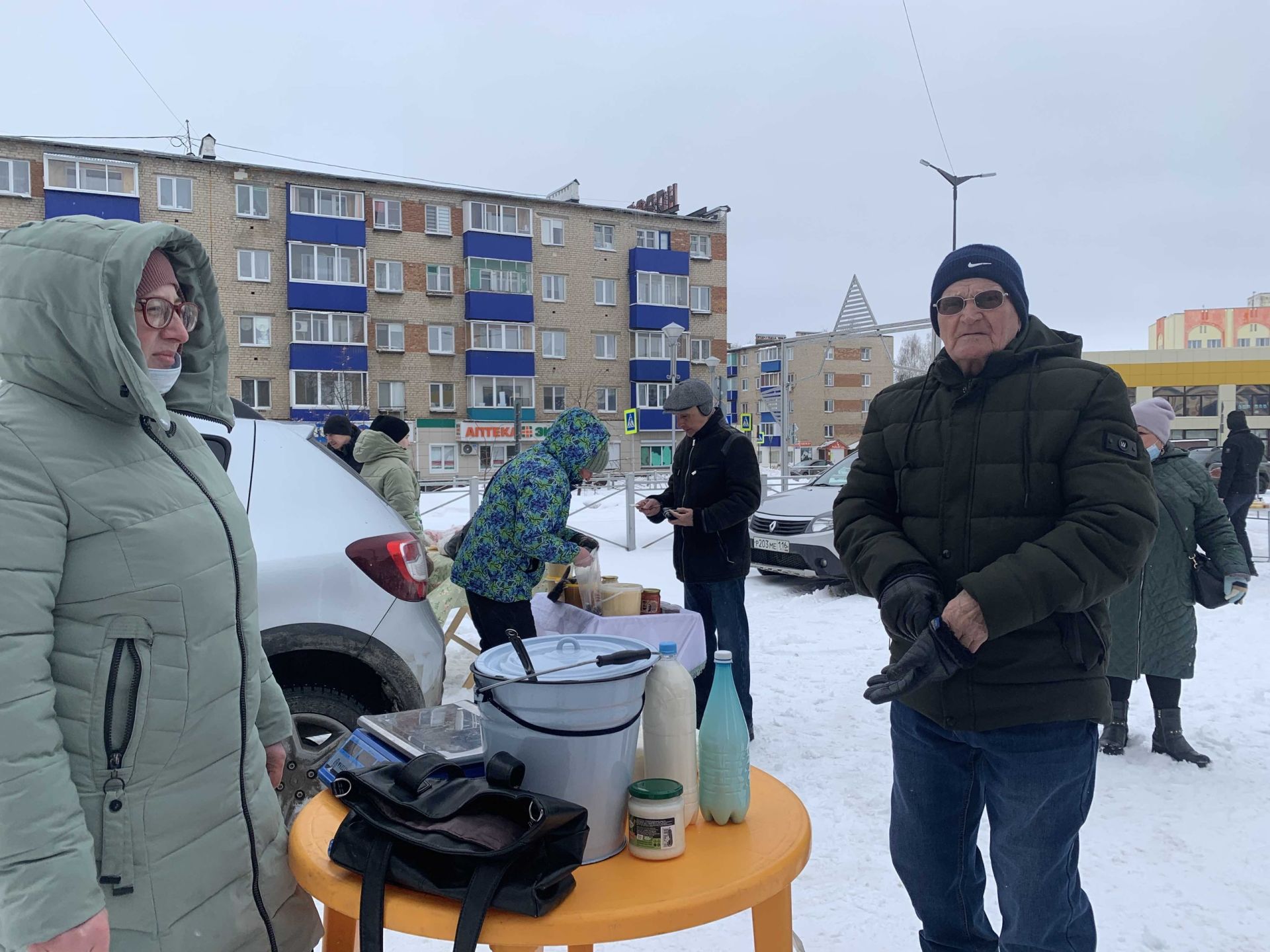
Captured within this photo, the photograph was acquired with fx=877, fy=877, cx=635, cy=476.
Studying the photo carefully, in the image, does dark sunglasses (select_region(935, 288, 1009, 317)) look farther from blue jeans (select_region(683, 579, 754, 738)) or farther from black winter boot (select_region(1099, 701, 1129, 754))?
black winter boot (select_region(1099, 701, 1129, 754))

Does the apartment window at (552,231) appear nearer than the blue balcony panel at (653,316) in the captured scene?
Yes

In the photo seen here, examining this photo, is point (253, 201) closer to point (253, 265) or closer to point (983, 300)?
point (253, 265)

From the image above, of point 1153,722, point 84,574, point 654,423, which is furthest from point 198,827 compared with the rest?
point 654,423

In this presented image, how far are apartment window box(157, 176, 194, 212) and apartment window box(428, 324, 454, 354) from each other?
10442 millimetres

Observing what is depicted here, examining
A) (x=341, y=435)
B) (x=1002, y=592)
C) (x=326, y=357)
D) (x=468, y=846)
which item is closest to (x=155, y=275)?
(x=468, y=846)

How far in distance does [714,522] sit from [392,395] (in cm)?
3612

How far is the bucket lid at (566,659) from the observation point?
1531 millimetres

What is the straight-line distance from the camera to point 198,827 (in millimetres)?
1606

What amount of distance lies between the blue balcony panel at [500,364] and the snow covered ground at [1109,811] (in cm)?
3392

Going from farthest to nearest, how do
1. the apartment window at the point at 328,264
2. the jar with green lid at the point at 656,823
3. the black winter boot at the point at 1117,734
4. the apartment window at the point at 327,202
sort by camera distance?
the apartment window at the point at 328,264 → the apartment window at the point at 327,202 → the black winter boot at the point at 1117,734 → the jar with green lid at the point at 656,823

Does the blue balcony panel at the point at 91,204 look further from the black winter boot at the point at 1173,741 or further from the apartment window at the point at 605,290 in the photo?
the black winter boot at the point at 1173,741

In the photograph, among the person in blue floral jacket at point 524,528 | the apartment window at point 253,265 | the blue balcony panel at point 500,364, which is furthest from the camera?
the blue balcony panel at point 500,364

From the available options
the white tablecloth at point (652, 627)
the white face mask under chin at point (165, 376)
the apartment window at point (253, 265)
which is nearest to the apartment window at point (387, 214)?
the apartment window at point (253, 265)

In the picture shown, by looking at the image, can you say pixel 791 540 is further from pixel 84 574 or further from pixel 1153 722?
pixel 84 574
